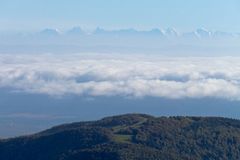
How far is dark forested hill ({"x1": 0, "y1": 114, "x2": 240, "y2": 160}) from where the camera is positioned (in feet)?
442

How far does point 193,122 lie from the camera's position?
162 m

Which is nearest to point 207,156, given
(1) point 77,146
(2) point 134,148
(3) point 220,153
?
(3) point 220,153

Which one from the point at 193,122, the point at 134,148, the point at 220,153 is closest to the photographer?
the point at 134,148

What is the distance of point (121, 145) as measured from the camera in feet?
453

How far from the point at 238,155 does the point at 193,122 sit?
761 inches

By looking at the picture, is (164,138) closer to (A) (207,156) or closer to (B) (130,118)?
(A) (207,156)

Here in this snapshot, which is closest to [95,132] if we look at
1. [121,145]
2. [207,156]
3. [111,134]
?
[111,134]

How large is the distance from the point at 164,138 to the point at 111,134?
10387mm

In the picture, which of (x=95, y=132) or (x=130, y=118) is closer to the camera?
(x=95, y=132)

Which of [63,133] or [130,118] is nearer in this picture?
[63,133]

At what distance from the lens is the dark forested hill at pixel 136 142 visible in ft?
442

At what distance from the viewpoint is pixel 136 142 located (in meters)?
144

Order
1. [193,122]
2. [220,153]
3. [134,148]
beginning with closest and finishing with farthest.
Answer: [134,148] → [220,153] → [193,122]

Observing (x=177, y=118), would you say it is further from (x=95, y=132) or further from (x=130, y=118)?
(x=95, y=132)
